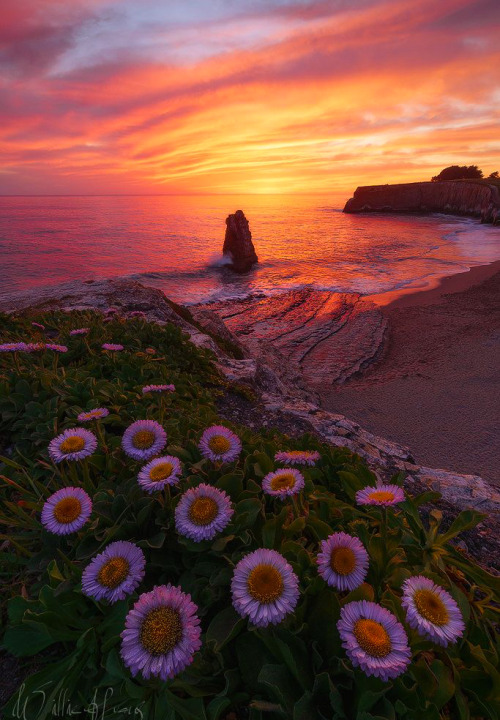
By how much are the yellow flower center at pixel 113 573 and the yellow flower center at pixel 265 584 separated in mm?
475

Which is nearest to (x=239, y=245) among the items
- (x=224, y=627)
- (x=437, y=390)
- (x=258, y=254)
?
(x=258, y=254)

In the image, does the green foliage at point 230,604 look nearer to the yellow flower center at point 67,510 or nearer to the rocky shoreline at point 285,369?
the yellow flower center at point 67,510

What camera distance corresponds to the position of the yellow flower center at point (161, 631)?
114cm

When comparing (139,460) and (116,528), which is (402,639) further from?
(139,460)

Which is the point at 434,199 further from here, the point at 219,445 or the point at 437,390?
the point at 219,445

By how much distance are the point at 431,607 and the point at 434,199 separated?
85218 mm

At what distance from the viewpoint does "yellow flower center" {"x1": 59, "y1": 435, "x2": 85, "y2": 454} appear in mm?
1924

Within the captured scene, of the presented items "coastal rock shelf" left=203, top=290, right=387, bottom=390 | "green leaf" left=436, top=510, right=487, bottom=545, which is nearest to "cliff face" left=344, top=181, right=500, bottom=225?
"coastal rock shelf" left=203, top=290, right=387, bottom=390

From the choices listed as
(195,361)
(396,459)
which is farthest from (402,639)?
(195,361)

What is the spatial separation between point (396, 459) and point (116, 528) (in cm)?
305

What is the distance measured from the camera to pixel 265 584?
1.25 m

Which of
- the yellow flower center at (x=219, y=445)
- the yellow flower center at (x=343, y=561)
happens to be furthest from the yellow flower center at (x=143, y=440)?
the yellow flower center at (x=343, y=561)

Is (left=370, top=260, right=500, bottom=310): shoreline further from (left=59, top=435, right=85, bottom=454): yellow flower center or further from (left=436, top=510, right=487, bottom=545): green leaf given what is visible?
(left=59, top=435, right=85, bottom=454): yellow flower center

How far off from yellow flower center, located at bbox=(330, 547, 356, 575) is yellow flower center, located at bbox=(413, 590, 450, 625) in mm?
218
